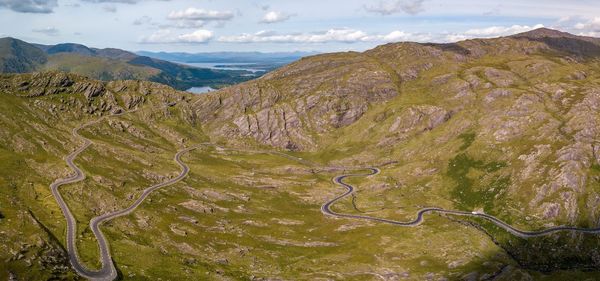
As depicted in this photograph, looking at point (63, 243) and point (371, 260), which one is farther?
point (371, 260)

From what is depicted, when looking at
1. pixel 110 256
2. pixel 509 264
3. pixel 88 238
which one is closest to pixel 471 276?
pixel 509 264

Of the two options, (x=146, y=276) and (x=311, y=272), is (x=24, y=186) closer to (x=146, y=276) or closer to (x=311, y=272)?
(x=146, y=276)

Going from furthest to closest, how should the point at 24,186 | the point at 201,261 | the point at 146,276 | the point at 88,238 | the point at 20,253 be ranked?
the point at 24,186 → the point at 201,261 → the point at 88,238 → the point at 146,276 → the point at 20,253

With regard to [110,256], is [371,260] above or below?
below

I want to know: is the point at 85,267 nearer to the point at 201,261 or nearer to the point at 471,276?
Answer: the point at 201,261

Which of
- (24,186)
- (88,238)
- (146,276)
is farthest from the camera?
(24,186)

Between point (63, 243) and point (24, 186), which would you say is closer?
point (63, 243)

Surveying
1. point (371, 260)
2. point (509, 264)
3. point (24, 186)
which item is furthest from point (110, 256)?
point (509, 264)

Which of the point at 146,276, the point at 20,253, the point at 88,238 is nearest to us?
the point at 20,253

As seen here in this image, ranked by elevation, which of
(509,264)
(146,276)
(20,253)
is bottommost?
(509,264)
